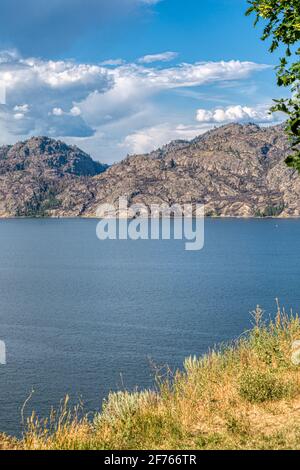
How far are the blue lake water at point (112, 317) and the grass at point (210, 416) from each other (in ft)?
61.4

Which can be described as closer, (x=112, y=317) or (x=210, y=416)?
(x=210, y=416)

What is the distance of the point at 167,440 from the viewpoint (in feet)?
38.6

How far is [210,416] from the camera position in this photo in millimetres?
13266

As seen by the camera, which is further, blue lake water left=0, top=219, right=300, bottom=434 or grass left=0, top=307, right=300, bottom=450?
blue lake water left=0, top=219, right=300, bottom=434

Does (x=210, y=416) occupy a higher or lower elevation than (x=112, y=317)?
higher

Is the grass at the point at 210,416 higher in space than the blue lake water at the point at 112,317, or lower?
higher

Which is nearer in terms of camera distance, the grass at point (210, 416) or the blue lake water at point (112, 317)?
the grass at point (210, 416)

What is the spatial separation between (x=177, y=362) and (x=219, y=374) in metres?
47.2

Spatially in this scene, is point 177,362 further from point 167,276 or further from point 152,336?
point 167,276

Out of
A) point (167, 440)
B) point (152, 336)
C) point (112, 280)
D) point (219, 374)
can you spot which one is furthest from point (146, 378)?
point (112, 280)

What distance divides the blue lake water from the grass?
18.7 m

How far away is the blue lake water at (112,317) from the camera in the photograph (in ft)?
189

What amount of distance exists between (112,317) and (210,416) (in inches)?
3056

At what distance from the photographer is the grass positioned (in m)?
11.5
